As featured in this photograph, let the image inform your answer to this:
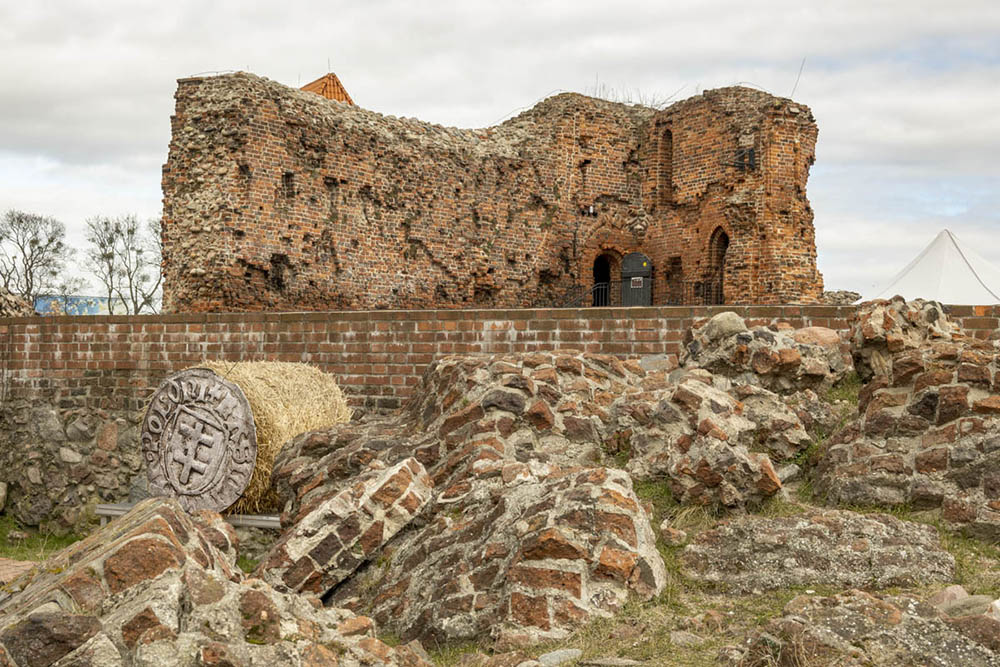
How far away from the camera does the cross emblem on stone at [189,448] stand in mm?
9641

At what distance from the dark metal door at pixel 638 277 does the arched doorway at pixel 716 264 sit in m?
1.37

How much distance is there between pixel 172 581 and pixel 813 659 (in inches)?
97.2

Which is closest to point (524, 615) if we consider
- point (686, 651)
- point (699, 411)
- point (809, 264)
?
point (686, 651)

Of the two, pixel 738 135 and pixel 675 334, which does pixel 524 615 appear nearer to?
pixel 675 334

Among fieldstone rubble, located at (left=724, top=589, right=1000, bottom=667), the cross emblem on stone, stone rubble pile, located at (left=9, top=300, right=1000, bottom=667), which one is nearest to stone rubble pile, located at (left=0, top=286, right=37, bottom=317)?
the cross emblem on stone

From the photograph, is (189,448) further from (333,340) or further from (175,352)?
(175,352)

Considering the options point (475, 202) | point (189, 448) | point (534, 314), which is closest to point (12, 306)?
point (189, 448)

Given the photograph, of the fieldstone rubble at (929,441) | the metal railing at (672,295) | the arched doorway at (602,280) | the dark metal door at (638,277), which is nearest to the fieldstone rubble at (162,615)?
the fieldstone rubble at (929,441)

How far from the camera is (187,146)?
15.1 m

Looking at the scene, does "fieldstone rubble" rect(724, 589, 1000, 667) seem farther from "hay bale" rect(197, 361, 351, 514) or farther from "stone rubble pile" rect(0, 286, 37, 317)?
"stone rubble pile" rect(0, 286, 37, 317)

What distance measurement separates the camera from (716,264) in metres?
19.4

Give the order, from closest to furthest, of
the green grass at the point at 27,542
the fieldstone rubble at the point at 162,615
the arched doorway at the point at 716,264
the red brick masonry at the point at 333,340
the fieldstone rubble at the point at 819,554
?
1. the fieldstone rubble at the point at 162,615
2. the fieldstone rubble at the point at 819,554
3. the red brick masonry at the point at 333,340
4. the green grass at the point at 27,542
5. the arched doorway at the point at 716,264

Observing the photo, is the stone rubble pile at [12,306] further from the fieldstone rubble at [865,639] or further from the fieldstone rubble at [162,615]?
the fieldstone rubble at [865,639]

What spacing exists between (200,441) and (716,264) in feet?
41.2
